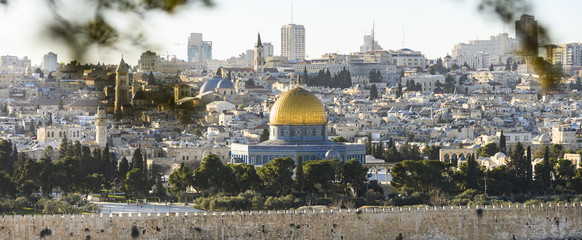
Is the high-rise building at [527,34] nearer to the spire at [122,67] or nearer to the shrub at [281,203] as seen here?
the shrub at [281,203]

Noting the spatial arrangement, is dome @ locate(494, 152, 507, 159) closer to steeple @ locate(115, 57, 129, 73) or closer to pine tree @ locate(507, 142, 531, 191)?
pine tree @ locate(507, 142, 531, 191)

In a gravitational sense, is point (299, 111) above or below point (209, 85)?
below

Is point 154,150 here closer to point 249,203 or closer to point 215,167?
point 215,167

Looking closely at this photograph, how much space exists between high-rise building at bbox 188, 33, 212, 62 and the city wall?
135 meters

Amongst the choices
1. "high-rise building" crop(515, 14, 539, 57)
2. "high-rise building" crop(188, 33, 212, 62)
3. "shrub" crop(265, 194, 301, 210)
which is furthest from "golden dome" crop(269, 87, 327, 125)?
"high-rise building" crop(188, 33, 212, 62)

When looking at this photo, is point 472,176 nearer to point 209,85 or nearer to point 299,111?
point 299,111

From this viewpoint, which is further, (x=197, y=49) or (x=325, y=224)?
(x=197, y=49)

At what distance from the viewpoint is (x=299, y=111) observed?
2840 inches

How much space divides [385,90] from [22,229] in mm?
101246

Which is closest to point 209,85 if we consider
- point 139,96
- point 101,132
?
point 139,96

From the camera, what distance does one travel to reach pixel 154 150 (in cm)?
8394

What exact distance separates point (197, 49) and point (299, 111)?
390 ft

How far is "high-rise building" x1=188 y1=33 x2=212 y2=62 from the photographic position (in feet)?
618

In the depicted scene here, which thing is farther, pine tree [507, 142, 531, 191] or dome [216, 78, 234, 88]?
dome [216, 78, 234, 88]
